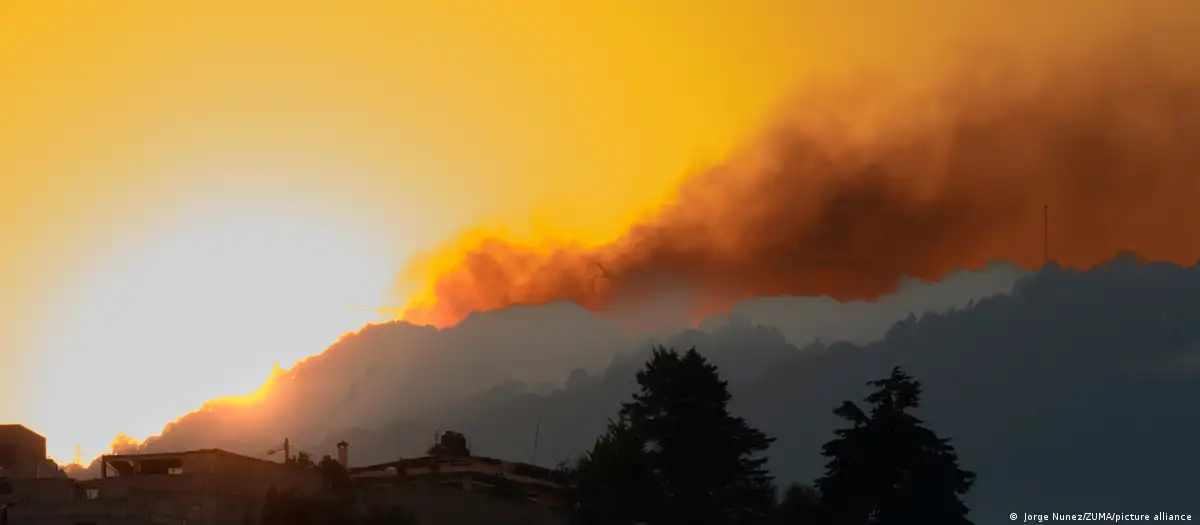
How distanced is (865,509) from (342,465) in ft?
124

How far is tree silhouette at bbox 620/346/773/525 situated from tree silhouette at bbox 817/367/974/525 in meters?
5.48

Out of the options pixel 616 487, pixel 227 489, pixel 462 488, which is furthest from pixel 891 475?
pixel 227 489

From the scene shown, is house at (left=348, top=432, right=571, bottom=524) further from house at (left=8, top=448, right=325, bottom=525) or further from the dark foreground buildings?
house at (left=8, top=448, right=325, bottom=525)

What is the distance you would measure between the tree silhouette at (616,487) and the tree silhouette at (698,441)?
7156 mm

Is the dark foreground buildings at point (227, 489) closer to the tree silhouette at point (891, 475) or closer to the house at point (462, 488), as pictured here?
the house at point (462, 488)

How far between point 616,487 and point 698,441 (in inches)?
669

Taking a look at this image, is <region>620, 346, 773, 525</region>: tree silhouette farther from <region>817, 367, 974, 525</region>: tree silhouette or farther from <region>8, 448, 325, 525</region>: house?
<region>8, 448, 325, 525</region>: house

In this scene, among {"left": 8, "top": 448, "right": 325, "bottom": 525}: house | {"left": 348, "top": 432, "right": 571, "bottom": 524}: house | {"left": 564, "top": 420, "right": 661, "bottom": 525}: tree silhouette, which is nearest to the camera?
{"left": 8, "top": 448, "right": 325, "bottom": 525}: house

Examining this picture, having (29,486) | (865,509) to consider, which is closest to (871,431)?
(865,509)

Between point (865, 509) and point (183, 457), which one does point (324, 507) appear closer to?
point (183, 457)

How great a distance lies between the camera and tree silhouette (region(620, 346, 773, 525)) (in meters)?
116

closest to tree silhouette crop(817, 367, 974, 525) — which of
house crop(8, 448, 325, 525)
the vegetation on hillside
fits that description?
the vegetation on hillside

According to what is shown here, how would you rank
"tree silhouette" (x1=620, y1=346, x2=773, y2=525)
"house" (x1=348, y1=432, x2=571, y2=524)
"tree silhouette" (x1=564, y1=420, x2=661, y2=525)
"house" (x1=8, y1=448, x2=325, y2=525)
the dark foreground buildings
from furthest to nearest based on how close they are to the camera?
"tree silhouette" (x1=620, y1=346, x2=773, y2=525) < "house" (x1=348, y1=432, x2=571, y2=524) < "tree silhouette" (x1=564, y1=420, x2=661, y2=525) < the dark foreground buildings < "house" (x1=8, y1=448, x2=325, y2=525)

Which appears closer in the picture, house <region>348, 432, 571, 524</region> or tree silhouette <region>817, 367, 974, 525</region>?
house <region>348, 432, 571, 524</region>
